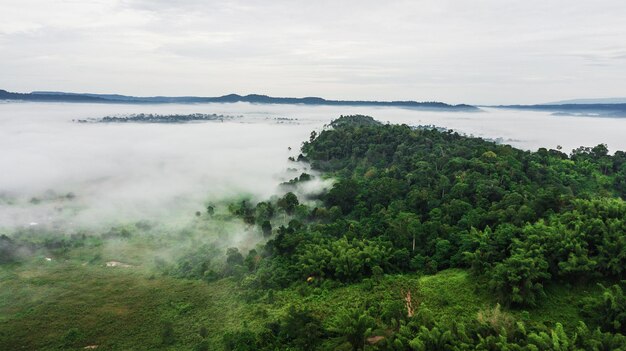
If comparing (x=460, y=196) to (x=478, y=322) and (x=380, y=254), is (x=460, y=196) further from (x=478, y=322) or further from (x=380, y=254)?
(x=478, y=322)

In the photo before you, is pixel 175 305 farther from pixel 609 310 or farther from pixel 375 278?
pixel 609 310

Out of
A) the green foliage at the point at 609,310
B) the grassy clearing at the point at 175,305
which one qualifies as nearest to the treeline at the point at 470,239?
the green foliage at the point at 609,310

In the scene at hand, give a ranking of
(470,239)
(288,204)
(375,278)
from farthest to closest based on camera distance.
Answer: (288,204)
(470,239)
(375,278)

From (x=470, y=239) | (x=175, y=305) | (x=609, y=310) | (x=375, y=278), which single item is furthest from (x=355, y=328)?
(x=175, y=305)

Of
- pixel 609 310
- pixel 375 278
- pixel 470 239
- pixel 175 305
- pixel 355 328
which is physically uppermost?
pixel 470 239

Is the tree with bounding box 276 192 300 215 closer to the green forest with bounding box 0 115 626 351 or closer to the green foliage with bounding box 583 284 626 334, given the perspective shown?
the green forest with bounding box 0 115 626 351

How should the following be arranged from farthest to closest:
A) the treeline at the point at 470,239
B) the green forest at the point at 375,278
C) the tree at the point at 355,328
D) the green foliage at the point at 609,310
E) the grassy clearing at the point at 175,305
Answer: the grassy clearing at the point at 175,305 → the green forest at the point at 375,278 → the tree at the point at 355,328 → the treeline at the point at 470,239 → the green foliage at the point at 609,310

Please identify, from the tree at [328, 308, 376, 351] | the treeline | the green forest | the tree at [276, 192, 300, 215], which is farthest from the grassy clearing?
the tree at [276, 192, 300, 215]

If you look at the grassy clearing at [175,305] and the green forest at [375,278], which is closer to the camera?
the green forest at [375,278]

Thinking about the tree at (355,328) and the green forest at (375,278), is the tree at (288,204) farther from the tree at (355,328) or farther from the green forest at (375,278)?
the tree at (355,328)

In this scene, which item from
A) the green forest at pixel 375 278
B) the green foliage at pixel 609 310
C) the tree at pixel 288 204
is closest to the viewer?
the green foliage at pixel 609 310
